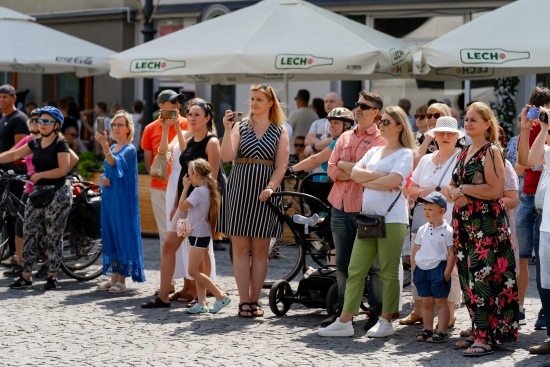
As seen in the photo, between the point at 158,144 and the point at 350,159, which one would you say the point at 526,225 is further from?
the point at 158,144

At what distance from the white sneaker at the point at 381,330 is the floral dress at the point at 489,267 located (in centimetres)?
78

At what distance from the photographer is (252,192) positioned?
1011 cm

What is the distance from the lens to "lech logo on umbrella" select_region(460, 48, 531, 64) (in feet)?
42.0

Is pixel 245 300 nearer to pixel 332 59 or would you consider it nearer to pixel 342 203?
pixel 342 203

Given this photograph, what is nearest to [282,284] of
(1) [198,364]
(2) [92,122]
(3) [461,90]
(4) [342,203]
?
(4) [342,203]

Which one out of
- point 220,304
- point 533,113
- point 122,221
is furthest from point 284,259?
point 533,113

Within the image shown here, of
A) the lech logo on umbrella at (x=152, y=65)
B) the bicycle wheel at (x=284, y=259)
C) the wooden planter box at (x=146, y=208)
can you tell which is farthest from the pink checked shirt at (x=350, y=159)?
the wooden planter box at (x=146, y=208)

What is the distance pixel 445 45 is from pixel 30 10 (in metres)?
16.4

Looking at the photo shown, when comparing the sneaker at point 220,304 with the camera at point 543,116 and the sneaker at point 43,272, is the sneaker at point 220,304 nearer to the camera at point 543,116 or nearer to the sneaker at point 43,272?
the sneaker at point 43,272

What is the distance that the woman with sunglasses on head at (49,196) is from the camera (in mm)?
11820

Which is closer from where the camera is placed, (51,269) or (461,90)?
(51,269)

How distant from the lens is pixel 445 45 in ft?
43.8

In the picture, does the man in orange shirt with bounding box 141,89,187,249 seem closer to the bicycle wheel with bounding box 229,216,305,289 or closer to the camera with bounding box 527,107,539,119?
the bicycle wheel with bounding box 229,216,305,289

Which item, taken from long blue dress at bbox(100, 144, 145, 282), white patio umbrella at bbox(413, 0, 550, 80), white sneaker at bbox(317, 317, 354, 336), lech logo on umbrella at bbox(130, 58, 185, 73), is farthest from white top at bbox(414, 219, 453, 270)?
lech logo on umbrella at bbox(130, 58, 185, 73)
